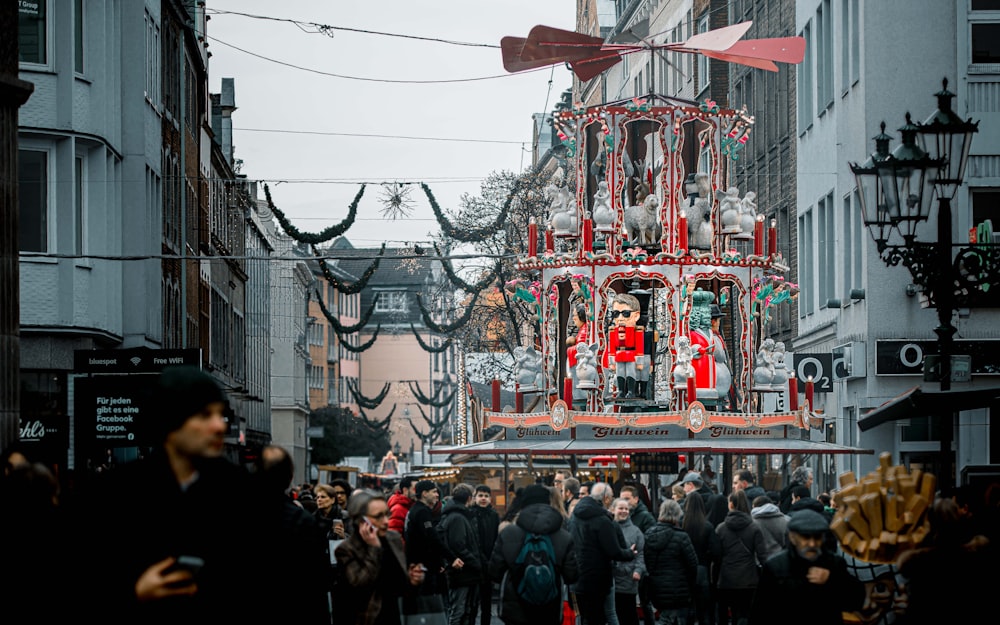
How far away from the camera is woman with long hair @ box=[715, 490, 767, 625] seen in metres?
17.7

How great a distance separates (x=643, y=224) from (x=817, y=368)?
4570 mm

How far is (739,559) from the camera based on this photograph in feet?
58.2

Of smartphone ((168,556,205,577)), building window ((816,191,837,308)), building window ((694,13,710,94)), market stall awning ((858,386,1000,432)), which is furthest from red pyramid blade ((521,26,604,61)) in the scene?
smartphone ((168,556,205,577))

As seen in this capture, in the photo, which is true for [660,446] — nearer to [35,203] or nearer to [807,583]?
[35,203]

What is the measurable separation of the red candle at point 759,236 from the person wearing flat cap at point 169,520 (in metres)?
23.3

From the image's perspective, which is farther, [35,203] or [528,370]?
[528,370]

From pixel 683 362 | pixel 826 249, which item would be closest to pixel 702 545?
pixel 683 362

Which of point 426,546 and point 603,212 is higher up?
point 603,212

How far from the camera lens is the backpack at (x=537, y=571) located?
50.2ft

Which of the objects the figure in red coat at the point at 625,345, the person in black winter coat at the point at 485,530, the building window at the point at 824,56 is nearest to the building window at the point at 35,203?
the figure in red coat at the point at 625,345

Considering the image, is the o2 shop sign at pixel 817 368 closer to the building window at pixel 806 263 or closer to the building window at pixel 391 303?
the building window at pixel 806 263

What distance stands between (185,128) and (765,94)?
1331 centimetres

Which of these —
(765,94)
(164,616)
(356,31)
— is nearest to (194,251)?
(765,94)

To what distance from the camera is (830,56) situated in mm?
34906
